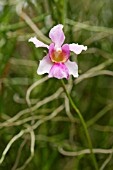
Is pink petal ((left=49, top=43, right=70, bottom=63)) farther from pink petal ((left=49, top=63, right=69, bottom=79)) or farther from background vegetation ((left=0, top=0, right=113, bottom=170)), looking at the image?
background vegetation ((left=0, top=0, right=113, bottom=170))

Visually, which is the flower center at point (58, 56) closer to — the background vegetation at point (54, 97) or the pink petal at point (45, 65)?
the pink petal at point (45, 65)

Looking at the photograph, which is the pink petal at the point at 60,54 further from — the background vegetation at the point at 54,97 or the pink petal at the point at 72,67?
the background vegetation at the point at 54,97

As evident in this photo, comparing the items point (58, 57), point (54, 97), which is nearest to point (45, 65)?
point (58, 57)

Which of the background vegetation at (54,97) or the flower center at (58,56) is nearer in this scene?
the flower center at (58,56)

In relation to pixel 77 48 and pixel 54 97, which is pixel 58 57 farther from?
pixel 54 97

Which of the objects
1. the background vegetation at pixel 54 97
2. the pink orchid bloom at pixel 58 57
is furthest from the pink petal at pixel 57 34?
the background vegetation at pixel 54 97

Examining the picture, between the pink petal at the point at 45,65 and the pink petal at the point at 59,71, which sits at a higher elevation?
the pink petal at the point at 45,65

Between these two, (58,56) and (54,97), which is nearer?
(58,56)
